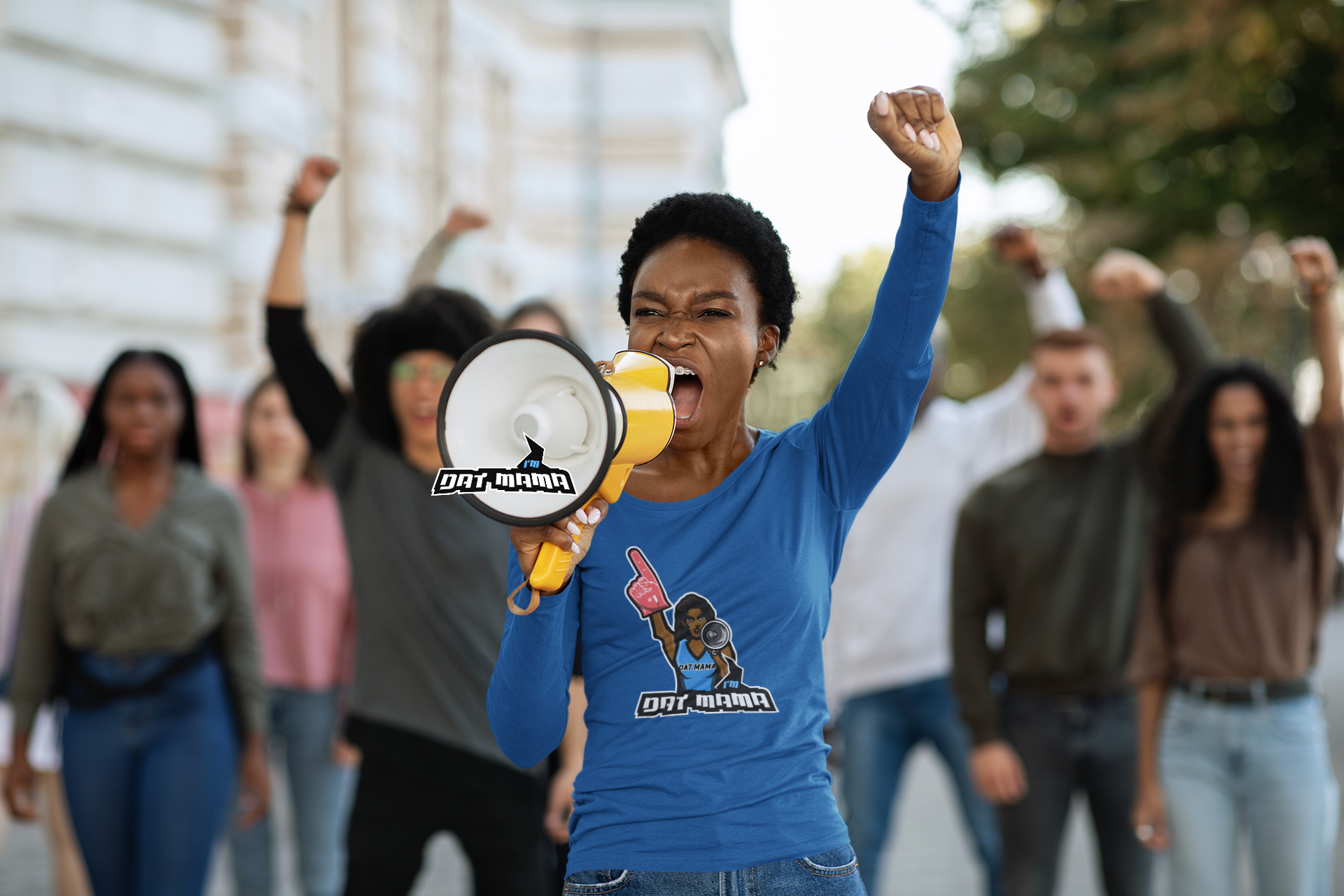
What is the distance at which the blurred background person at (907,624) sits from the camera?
5.10 metres

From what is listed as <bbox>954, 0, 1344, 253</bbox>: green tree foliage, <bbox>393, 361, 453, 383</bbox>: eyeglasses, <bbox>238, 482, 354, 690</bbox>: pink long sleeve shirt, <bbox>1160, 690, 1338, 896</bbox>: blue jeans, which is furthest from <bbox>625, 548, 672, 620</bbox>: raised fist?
<bbox>954, 0, 1344, 253</bbox>: green tree foliage

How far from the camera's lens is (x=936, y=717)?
16.9 feet

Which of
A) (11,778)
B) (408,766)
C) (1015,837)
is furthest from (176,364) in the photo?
(1015,837)

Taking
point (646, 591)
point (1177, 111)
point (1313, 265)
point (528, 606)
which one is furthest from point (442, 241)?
point (1177, 111)

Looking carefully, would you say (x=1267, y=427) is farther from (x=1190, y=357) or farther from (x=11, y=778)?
(x=11, y=778)

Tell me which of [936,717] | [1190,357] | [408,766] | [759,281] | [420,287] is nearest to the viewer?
[759,281]

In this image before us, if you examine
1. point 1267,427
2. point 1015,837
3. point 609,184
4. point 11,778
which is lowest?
point 1015,837

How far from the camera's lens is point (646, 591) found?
2.10m

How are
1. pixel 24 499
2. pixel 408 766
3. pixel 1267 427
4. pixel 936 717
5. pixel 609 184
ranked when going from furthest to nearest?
1. pixel 609 184
2. pixel 24 499
3. pixel 936 717
4. pixel 1267 427
5. pixel 408 766

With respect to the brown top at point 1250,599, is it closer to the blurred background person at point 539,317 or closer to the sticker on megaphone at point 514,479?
the blurred background person at point 539,317

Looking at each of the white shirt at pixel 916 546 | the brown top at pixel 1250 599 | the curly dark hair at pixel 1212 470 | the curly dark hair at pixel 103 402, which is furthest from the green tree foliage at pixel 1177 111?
the curly dark hair at pixel 103 402

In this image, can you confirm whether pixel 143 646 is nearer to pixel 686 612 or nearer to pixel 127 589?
pixel 127 589

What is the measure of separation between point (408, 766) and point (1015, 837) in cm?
209

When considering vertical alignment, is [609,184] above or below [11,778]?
above
